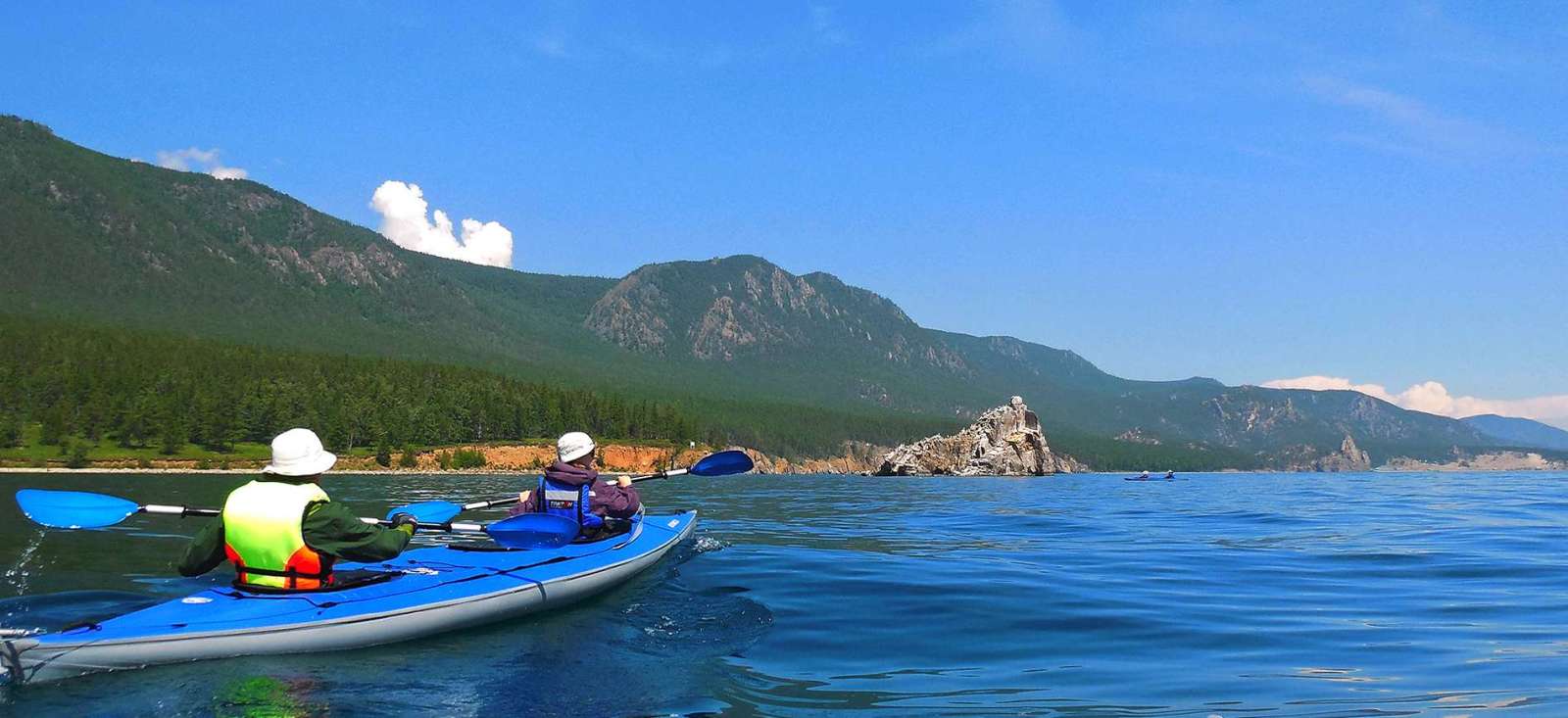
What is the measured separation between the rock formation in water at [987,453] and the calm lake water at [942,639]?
13982 cm

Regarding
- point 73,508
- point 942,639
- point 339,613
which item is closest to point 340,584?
point 339,613

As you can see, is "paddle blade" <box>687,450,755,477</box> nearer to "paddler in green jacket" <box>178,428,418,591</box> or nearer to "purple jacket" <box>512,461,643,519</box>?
"purple jacket" <box>512,461,643,519</box>

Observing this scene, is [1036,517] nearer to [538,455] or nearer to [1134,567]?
[1134,567]

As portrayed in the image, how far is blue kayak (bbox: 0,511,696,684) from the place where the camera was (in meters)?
9.98

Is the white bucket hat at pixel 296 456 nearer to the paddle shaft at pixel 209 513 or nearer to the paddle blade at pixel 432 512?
the paddle shaft at pixel 209 513

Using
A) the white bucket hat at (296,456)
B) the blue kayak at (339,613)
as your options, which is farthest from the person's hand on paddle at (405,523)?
the white bucket hat at (296,456)

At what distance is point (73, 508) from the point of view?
44.8 feet

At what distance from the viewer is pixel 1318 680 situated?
10000 millimetres

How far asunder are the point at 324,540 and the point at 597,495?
6.60m

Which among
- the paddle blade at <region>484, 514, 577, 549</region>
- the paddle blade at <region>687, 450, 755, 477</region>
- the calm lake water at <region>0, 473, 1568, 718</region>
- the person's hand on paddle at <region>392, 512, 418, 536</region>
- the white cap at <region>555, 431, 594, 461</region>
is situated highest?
the white cap at <region>555, 431, 594, 461</region>

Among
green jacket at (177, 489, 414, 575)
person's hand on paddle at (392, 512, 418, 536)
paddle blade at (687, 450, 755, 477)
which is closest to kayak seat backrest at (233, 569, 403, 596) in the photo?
green jacket at (177, 489, 414, 575)

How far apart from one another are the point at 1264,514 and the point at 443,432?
11618cm

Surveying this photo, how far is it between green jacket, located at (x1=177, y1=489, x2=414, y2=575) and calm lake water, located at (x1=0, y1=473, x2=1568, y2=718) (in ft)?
4.02

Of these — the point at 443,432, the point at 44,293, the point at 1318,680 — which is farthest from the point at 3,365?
the point at 1318,680
